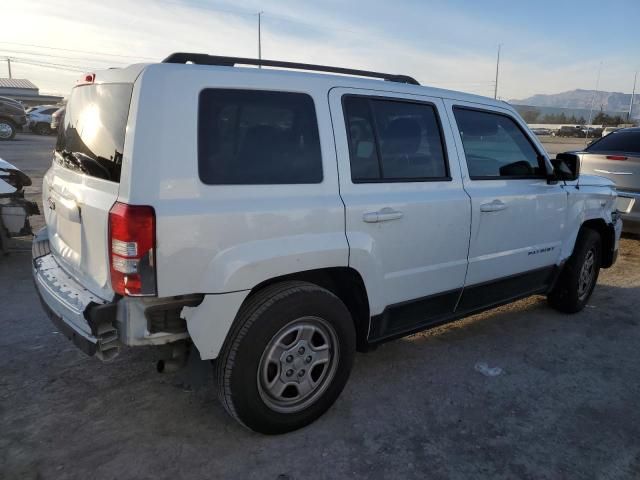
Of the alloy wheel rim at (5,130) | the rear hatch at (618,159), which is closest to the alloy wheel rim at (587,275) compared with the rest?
the rear hatch at (618,159)

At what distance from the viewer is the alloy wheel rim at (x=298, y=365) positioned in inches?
109

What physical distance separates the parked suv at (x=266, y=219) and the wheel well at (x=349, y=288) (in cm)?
1

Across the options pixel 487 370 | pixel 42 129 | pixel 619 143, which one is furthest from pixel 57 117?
pixel 487 370

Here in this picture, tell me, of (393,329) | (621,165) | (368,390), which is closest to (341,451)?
(368,390)

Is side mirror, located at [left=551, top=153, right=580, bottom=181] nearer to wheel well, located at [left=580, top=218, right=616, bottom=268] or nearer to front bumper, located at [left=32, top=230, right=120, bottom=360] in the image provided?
wheel well, located at [left=580, top=218, right=616, bottom=268]

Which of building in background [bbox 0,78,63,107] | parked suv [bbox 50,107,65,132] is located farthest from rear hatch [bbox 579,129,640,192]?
building in background [bbox 0,78,63,107]

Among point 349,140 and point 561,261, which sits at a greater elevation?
point 349,140

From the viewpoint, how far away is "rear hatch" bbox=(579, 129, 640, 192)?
6977 millimetres

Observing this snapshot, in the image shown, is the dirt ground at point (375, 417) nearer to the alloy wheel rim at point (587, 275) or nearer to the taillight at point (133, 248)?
the alloy wheel rim at point (587, 275)

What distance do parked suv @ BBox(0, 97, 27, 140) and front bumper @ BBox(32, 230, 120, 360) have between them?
77.7 feet

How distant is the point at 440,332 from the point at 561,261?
4.25 feet

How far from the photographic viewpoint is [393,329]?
336cm

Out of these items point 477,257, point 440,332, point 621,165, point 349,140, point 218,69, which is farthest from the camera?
point 621,165

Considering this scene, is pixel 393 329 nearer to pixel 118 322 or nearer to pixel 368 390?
pixel 368 390
